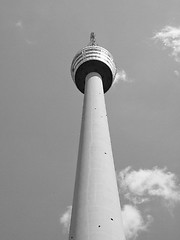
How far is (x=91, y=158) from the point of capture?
1247 inches

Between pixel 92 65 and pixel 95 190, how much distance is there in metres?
33.4

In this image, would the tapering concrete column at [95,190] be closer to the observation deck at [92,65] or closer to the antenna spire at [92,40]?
the observation deck at [92,65]

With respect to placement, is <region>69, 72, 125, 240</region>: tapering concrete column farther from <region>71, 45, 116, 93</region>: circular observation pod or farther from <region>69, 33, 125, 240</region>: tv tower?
<region>71, 45, 116, 93</region>: circular observation pod

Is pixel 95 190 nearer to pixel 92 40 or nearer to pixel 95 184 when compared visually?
pixel 95 184

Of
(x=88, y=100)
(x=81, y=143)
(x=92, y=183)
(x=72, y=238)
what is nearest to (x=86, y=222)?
(x=72, y=238)

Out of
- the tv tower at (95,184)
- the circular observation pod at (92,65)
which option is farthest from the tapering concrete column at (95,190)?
the circular observation pod at (92,65)

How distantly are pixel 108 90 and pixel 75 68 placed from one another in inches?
302

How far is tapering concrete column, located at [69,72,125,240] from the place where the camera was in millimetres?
23969

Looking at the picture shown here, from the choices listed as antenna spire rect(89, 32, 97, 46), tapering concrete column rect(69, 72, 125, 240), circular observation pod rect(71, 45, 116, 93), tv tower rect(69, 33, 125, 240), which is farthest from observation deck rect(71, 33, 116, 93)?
tapering concrete column rect(69, 72, 125, 240)

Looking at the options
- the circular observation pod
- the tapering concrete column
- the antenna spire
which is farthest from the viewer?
the antenna spire

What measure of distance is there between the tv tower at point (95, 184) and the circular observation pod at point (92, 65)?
9.45m

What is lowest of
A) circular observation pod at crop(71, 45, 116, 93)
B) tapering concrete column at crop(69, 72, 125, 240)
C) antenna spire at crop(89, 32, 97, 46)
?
tapering concrete column at crop(69, 72, 125, 240)

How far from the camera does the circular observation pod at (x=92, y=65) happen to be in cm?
5728

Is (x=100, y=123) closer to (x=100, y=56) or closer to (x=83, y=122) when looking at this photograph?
(x=83, y=122)
